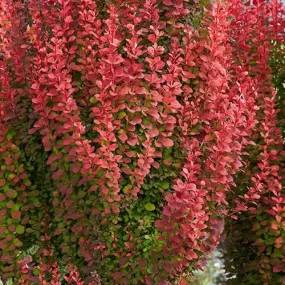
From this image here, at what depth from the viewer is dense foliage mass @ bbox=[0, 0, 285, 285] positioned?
3.06m

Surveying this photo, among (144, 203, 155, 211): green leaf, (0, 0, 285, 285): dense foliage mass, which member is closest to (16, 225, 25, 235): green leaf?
(0, 0, 285, 285): dense foliage mass

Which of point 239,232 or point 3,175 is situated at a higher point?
point 3,175

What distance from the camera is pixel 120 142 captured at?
10.4 feet

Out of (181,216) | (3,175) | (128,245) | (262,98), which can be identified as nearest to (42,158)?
(3,175)

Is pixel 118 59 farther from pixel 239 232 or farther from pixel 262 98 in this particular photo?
pixel 239 232

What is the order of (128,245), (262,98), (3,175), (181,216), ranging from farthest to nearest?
(262,98), (3,175), (128,245), (181,216)

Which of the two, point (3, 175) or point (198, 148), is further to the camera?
point (3, 175)

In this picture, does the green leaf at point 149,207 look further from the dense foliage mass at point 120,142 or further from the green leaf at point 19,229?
the green leaf at point 19,229

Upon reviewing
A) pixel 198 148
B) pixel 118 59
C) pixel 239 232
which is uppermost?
pixel 118 59

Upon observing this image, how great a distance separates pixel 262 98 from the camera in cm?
376

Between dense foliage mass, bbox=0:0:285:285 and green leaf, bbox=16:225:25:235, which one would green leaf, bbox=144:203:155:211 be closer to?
dense foliage mass, bbox=0:0:285:285

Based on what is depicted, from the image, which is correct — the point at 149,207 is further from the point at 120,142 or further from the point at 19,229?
the point at 19,229

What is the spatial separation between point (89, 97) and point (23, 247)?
3.41 feet

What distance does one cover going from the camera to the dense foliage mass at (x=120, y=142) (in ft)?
10.1
